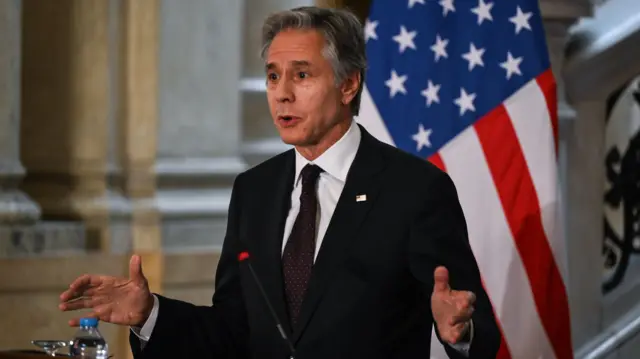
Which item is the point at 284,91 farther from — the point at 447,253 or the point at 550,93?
the point at 550,93

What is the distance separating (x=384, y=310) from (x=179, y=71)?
243 centimetres

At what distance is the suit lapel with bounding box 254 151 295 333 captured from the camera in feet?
9.11

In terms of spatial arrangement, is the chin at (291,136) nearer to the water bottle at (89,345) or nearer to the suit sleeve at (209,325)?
the suit sleeve at (209,325)

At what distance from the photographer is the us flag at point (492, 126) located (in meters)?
4.15

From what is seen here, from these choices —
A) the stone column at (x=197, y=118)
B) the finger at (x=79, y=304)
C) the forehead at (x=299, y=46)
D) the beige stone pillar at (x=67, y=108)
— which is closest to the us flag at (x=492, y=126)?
the stone column at (x=197, y=118)

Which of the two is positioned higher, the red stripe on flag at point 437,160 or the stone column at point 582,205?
the red stripe on flag at point 437,160

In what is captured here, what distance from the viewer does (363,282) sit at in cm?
273

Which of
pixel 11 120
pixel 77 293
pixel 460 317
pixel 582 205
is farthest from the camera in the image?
pixel 582 205

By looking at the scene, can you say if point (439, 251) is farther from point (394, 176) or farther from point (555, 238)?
point (555, 238)

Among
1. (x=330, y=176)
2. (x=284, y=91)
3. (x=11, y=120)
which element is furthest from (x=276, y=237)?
(x=11, y=120)

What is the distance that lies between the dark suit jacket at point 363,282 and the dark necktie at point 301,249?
24 millimetres

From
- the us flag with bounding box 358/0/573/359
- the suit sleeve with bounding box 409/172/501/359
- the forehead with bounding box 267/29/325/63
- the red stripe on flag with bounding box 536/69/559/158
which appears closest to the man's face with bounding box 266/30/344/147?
the forehead with bounding box 267/29/325/63

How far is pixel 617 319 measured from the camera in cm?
561

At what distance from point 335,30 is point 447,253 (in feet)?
1.83
